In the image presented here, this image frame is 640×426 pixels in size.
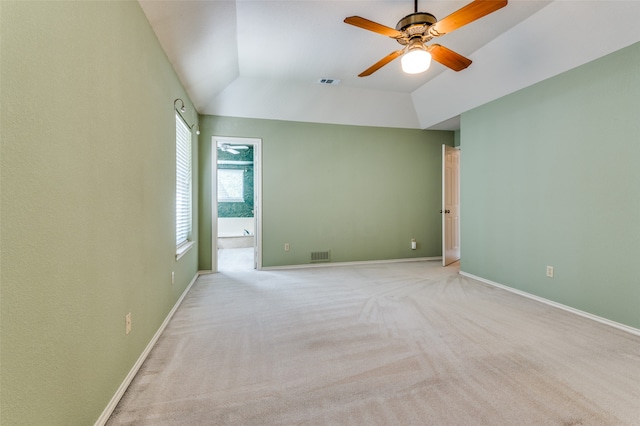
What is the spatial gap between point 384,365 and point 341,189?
3.50 m

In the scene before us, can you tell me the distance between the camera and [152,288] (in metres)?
2.31

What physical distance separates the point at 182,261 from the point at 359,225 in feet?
9.77

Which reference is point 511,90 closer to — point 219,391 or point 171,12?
point 171,12

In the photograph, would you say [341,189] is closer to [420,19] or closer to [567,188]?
[567,188]

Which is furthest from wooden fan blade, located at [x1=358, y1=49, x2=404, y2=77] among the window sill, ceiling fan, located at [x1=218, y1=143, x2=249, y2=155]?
ceiling fan, located at [x1=218, y1=143, x2=249, y2=155]

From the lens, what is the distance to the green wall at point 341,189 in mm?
4836

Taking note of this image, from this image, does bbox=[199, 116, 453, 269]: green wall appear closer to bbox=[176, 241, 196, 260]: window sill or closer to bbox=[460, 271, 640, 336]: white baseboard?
bbox=[176, 241, 196, 260]: window sill

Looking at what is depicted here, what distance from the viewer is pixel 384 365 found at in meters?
2.01

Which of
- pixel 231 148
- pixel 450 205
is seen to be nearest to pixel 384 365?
pixel 450 205

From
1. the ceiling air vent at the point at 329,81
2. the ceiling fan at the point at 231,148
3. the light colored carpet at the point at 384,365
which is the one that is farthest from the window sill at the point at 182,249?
the ceiling fan at the point at 231,148

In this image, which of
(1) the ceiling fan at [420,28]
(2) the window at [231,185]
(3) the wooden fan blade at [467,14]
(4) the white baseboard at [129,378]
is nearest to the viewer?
(4) the white baseboard at [129,378]

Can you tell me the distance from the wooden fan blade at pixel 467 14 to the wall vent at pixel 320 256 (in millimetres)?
3567

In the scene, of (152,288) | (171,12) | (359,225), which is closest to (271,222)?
(359,225)

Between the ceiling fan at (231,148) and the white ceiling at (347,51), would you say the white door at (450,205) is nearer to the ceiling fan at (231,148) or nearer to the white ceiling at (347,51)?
the white ceiling at (347,51)
